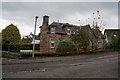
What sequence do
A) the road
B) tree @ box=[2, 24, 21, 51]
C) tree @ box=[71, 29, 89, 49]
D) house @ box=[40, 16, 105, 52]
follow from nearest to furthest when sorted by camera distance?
the road
tree @ box=[2, 24, 21, 51]
tree @ box=[71, 29, 89, 49]
house @ box=[40, 16, 105, 52]

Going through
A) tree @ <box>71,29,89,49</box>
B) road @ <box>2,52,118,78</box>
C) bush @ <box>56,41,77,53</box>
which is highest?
tree @ <box>71,29,89,49</box>

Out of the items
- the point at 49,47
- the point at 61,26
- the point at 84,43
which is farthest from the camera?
the point at 61,26

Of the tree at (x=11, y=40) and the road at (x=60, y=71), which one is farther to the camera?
the tree at (x=11, y=40)

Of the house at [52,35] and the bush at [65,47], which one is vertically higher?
the house at [52,35]

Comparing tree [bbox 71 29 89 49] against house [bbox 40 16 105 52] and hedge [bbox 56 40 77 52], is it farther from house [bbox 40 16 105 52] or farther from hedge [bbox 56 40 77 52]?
hedge [bbox 56 40 77 52]

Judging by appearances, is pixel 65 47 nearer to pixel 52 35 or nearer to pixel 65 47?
pixel 65 47

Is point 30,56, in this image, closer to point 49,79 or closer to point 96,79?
point 49,79

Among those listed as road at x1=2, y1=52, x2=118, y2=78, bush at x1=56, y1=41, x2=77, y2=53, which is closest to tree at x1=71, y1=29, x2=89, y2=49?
bush at x1=56, y1=41, x2=77, y2=53

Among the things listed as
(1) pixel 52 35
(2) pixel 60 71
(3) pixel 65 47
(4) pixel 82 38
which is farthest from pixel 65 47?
(2) pixel 60 71

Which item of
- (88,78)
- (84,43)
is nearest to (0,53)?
(88,78)

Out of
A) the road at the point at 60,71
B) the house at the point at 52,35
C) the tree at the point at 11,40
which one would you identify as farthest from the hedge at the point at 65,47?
the road at the point at 60,71

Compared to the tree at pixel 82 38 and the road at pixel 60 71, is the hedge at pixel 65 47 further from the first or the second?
the road at pixel 60 71

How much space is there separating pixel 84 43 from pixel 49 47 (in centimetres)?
893

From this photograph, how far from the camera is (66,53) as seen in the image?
21.5 meters
